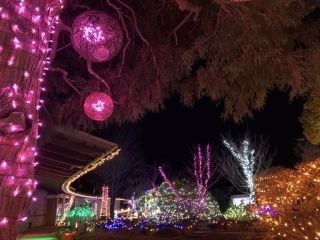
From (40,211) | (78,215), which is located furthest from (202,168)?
(40,211)

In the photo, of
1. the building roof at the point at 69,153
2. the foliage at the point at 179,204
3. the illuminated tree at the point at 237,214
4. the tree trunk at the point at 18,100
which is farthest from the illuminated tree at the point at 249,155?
the tree trunk at the point at 18,100

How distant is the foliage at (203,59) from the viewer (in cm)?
454

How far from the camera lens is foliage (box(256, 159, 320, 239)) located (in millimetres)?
5594

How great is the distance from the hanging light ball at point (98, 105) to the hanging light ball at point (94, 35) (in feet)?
1.46

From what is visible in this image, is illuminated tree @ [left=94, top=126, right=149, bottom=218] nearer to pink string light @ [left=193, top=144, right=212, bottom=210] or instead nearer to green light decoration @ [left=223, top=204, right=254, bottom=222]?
pink string light @ [left=193, top=144, right=212, bottom=210]

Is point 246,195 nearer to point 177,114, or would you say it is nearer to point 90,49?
point 177,114

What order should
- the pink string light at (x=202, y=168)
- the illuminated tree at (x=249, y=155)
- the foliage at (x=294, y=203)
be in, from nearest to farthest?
the foliage at (x=294, y=203)
the illuminated tree at (x=249, y=155)
the pink string light at (x=202, y=168)

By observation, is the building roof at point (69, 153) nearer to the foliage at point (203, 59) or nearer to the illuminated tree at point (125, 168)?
the foliage at point (203, 59)

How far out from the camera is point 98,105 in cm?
393

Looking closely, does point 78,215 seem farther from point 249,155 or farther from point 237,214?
point 249,155

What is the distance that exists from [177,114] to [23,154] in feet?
102

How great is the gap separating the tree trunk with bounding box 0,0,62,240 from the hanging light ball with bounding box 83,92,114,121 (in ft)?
3.84

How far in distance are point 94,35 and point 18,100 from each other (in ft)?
4.01

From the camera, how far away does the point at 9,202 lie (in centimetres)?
239
